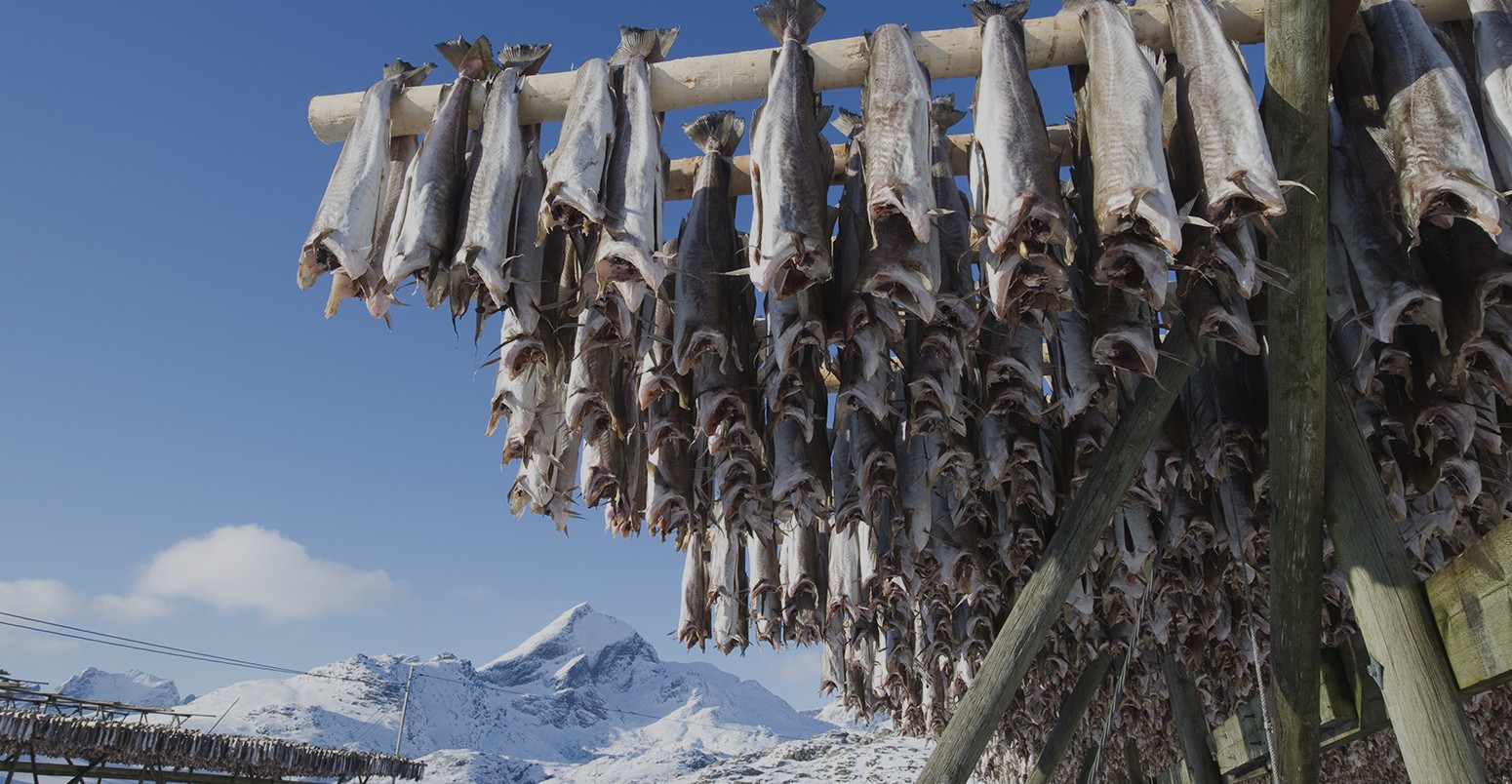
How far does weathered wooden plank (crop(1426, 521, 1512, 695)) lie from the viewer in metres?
2.47

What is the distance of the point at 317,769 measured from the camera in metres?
22.1

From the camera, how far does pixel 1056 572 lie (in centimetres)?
301

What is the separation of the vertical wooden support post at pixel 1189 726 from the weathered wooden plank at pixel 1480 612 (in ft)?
14.3

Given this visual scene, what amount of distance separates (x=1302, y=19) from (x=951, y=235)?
1.05 meters

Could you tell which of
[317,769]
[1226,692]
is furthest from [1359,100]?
[317,769]

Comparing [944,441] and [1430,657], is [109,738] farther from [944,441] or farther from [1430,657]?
[1430,657]

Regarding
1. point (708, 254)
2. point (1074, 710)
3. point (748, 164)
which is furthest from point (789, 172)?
point (1074, 710)

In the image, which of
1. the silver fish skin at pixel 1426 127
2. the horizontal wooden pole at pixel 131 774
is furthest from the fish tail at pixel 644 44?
the horizontal wooden pole at pixel 131 774

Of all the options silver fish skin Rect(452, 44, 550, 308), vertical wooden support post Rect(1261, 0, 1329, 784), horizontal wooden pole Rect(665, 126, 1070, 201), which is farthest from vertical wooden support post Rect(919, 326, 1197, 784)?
silver fish skin Rect(452, 44, 550, 308)

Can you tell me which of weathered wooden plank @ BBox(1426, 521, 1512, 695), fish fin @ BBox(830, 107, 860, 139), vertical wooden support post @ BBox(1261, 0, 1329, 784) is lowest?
weathered wooden plank @ BBox(1426, 521, 1512, 695)

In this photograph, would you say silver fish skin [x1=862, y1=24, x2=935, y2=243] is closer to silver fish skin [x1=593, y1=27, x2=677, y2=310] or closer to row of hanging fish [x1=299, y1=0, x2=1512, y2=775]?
row of hanging fish [x1=299, y1=0, x2=1512, y2=775]

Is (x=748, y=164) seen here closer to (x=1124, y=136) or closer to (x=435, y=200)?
(x=435, y=200)

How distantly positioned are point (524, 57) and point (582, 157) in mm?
736

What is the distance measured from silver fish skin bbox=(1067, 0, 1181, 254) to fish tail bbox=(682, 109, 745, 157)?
3.79 feet
